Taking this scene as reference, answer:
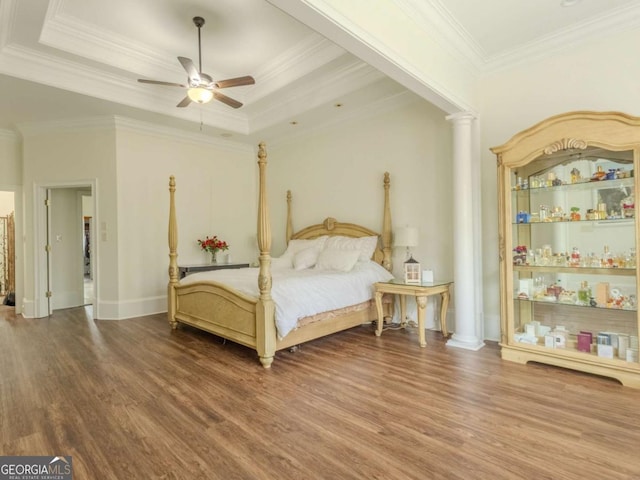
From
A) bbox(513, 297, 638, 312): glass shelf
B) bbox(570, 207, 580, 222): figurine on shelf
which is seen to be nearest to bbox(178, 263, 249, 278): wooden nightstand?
bbox(513, 297, 638, 312): glass shelf

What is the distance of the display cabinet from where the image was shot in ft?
9.12

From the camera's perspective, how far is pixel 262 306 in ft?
10.7

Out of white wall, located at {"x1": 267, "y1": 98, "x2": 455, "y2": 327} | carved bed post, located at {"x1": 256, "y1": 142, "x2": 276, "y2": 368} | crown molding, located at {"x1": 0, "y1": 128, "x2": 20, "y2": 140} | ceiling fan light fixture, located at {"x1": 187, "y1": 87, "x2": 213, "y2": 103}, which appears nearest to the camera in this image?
carved bed post, located at {"x1": 256, "y1": 142, "x2": 276, "y2": 368}

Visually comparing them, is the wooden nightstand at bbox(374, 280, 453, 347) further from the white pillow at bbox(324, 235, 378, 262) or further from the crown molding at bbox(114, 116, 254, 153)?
the crown molding at bbox(114, 116, 254, 153)

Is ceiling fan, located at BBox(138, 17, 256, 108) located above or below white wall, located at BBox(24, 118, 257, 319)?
above

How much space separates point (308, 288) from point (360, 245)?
1.37m

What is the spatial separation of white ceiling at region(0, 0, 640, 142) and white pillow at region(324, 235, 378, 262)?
182 cm

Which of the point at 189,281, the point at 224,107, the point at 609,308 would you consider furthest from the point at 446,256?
the point at 224,107

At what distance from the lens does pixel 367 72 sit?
4.10 meters

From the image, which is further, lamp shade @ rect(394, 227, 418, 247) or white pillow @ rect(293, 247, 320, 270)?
white pillow @ rect(293, 247, 320, 270)

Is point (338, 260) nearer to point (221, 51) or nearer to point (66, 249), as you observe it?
point (221, 51)

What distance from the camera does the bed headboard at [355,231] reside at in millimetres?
4691

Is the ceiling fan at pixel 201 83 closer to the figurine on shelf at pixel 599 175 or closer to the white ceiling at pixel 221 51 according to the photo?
the white ceiling at pixel 221 51

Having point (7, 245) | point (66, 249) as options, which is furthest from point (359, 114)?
point (7, 245)
